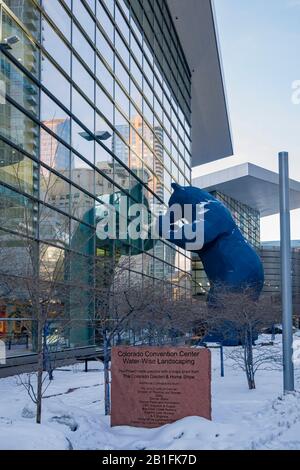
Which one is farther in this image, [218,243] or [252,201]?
[252,201]

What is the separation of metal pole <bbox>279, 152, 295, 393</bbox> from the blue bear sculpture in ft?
46.0

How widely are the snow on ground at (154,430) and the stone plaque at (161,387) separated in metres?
0.23

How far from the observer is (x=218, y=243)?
1040 inches

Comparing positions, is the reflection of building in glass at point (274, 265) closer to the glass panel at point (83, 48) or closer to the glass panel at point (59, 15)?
the glass panel at point (83, 48)

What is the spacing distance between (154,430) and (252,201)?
7387 cm

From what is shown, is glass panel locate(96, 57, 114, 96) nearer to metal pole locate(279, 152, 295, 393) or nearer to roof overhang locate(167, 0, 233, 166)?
roof overhang locate(167, 0, 233, 166)

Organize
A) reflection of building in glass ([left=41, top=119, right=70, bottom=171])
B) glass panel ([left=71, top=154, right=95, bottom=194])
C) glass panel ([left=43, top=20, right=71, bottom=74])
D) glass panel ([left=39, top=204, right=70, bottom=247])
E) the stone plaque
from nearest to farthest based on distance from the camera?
the stone plaque < glass panel ([left=39, top=204, right=70, bottom=247]) < reflection of building in glass ([left=41, top=119, right=70, bottom=171]) < glass panel ([left=43, top=20, right=71, bottom=74]) < glass panel ([left=71, top=154, right=95, bottom=194])

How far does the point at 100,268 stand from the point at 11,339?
→ 295 centimetres

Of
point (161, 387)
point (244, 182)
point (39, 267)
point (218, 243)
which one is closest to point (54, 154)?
point (39, 267)

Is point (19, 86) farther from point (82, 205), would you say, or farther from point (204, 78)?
point (204, 78)

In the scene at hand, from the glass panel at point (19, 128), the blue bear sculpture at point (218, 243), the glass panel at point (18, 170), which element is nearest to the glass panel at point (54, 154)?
the glass panel at point (19, 128)

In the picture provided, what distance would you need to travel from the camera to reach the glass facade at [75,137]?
1491cm

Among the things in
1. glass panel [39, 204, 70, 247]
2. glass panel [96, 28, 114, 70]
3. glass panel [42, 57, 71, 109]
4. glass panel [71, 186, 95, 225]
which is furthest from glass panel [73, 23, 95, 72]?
glass panel [39, 204, 70, 247]

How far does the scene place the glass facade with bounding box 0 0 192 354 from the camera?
14.9 metres
